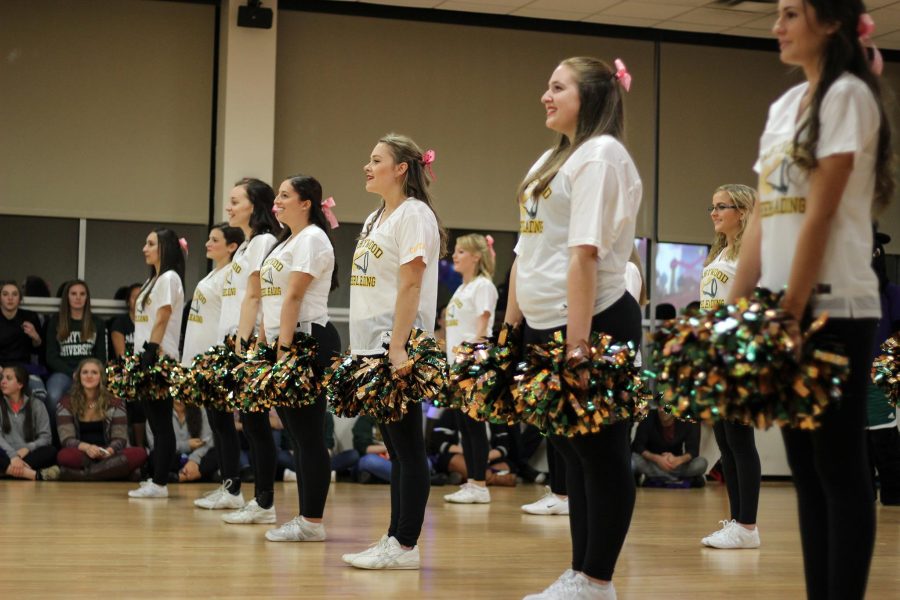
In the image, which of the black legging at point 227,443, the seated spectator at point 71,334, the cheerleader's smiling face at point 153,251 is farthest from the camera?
the seated spectator at point 71,334

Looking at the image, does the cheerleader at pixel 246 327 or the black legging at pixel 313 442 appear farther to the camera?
the cheerleader at pixel 246 327

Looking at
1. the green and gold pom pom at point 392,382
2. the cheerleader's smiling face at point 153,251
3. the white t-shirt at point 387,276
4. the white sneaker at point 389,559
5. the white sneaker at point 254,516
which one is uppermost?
the cheerleader's smiling face at point 153,251

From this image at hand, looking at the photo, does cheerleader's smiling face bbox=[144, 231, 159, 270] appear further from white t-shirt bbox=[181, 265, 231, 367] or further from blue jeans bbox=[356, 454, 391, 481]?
blue jeans bbox=[356, 454, 391, 481]

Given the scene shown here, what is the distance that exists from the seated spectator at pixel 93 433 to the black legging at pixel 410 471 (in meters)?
4.25

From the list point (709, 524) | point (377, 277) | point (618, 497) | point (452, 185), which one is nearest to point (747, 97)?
point (452, 185)

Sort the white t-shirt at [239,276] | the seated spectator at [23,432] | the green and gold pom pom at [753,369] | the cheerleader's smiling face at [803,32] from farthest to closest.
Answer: the seated spectator at [23,432] < the white t-shirt at [239,276] < the cheerleader's smiling face at [803,32] < the green and gold pom pom at [753,369]

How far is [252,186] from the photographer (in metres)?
5.39

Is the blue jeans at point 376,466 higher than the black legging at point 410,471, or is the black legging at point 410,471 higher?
the black legging at point 410,471

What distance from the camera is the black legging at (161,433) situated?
619cm

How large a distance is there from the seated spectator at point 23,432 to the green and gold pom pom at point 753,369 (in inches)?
239

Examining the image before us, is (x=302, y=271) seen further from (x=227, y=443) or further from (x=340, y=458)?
(x=340, y=458)

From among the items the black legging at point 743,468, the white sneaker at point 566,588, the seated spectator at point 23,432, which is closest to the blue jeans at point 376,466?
the seated spectator at point 23,432

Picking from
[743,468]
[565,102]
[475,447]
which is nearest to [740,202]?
[743,468]

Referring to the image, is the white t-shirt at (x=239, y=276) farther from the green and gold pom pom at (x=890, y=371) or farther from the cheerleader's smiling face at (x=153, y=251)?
the green and gold pom pom at (x=890, y=371)
